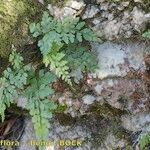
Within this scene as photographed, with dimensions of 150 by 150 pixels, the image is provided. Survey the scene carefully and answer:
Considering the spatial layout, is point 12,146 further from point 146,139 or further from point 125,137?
point 146,139

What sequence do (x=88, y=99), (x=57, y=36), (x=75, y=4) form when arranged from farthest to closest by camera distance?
1. (x=88, y=99)
2. (x=75, y=4)
3. (x=57, y=36)

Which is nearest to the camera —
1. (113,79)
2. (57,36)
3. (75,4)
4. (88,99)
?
(57,36)

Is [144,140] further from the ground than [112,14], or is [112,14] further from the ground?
[112,14]

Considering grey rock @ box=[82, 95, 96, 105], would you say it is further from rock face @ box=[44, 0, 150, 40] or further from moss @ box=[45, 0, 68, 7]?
moss @ box=[45, 0, 68, 7]

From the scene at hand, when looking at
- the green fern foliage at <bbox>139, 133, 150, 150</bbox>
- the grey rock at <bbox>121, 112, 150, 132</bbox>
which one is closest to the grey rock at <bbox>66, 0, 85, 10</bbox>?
the grey rock at <bbox>121, 112, 150, 132</bbox>

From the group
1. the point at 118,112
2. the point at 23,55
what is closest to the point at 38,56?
the point at 23,55

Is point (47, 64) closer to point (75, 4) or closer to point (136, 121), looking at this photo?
point (75, 4)

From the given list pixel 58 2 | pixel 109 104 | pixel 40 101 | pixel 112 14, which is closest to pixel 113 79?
pixel 109 104
